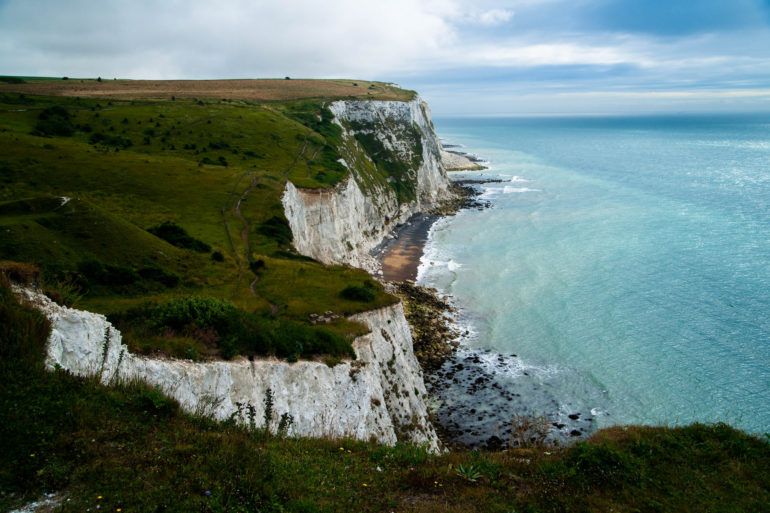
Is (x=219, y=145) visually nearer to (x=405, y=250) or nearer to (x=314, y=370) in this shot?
(x=405, y=250)

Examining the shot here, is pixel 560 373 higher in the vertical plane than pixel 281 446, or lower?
lower

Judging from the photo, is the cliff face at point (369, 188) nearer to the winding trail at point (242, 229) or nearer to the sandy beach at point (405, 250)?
the sandy beach at point (405, 250)

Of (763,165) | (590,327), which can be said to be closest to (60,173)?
(590,327)

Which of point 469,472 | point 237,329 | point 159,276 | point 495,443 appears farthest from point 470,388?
point 469,472

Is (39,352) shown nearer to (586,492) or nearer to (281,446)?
(281,446)

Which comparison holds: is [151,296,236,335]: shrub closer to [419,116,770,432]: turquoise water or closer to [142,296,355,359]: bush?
[142,296,355,359]: bush

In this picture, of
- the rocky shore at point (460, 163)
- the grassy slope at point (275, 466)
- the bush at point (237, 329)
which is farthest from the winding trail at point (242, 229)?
the rocky shore at point (460, 163)

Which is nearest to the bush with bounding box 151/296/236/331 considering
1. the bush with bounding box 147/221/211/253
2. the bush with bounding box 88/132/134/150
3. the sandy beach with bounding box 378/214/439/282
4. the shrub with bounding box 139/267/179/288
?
the shrub with bounding box 139/267/179/288
